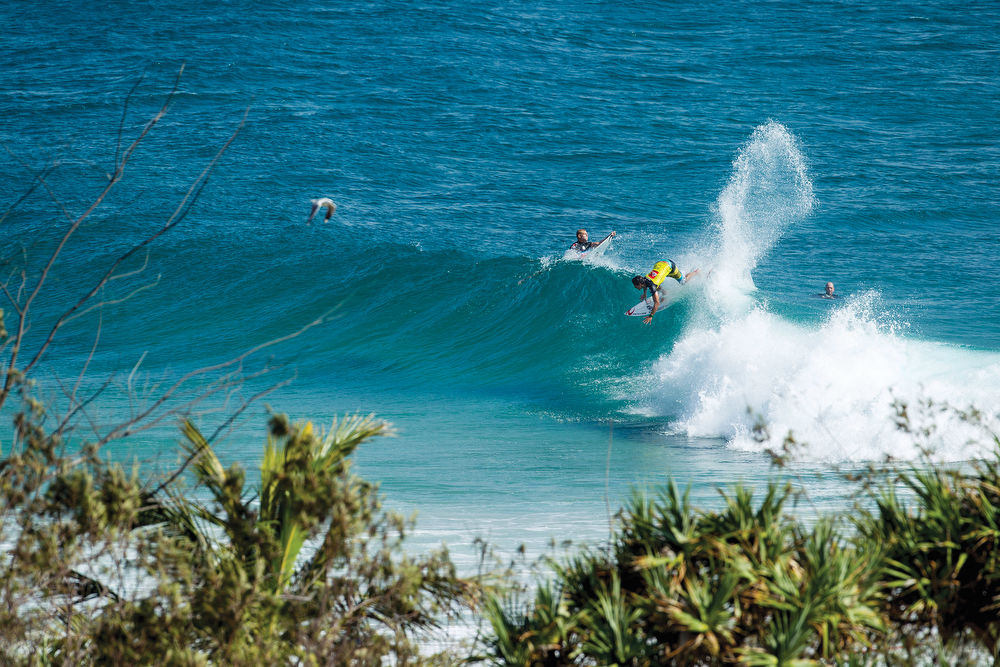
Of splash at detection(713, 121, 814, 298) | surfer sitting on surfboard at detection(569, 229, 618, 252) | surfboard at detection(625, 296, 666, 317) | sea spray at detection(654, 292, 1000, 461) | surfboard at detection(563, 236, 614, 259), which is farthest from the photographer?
splash at detection(713, 121, 814, 298)

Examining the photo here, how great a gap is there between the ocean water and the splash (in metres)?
0.12

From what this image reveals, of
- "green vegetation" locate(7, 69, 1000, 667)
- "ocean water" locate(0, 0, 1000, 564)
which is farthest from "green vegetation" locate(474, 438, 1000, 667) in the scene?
"ocean water" locate(0, 0, 1000, 564)

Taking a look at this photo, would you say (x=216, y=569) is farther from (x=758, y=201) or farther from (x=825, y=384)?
(x=758, y=201)

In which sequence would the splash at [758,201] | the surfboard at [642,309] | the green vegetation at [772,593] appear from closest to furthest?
the green vegetation at [772,593] → the surfboard at [642,309] → the splash at [758,201]

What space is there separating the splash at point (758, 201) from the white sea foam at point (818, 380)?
2.53m

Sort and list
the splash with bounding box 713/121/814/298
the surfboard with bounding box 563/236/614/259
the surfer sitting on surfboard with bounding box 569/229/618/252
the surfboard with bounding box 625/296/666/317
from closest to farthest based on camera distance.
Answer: the surfboard with bounding box 625/296/666/317 → the surfer sitting on surfboard with bounding box 569/229/618/252 → the surfboard with bounding box 563/236/614/259 → the splash with bounding box 713/121/814/298

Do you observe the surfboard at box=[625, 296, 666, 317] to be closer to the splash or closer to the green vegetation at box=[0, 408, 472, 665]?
the splash

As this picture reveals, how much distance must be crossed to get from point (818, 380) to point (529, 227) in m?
11.5

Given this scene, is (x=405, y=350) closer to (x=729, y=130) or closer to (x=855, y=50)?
(x=729, y=130)

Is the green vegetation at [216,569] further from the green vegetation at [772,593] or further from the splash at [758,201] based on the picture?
the splash at [758,201]

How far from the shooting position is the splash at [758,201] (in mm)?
24672

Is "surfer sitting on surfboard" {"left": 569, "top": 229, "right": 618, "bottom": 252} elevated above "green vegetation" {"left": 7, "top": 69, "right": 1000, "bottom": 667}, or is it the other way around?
"surfer sitting on surfboard" {"left": 569, "top": 229, "right": 618, "bottom": 252}

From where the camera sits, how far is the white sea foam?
45.3 ft

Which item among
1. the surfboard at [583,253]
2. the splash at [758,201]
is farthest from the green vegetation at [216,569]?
the splash at [758,201]
